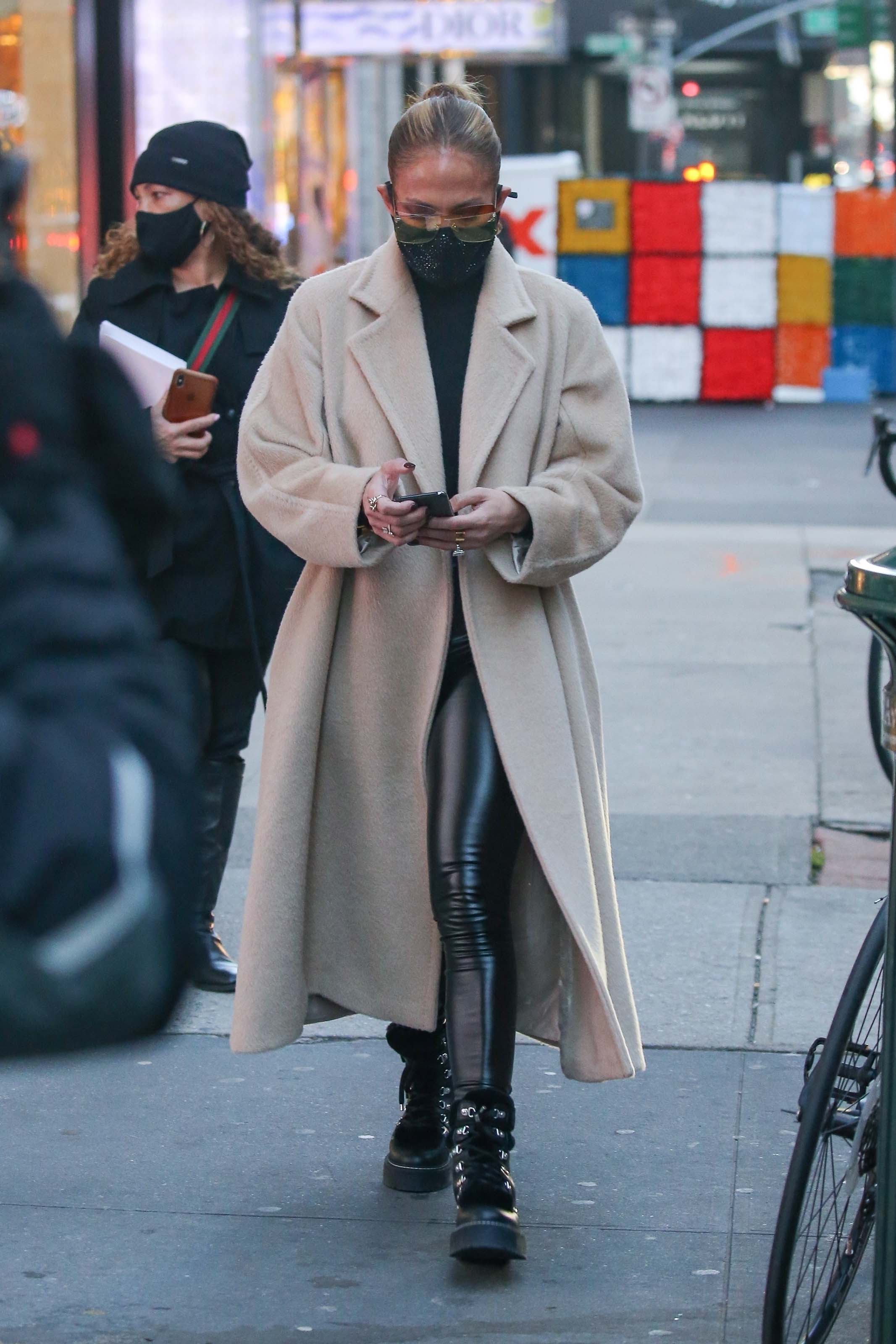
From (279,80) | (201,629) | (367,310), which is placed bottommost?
(201,629)

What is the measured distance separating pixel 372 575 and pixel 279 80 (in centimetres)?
2038

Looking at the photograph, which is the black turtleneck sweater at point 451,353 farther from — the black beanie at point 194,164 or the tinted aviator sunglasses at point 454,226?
the black beanie at point 194,164

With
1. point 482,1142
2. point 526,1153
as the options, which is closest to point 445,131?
point 482,1142

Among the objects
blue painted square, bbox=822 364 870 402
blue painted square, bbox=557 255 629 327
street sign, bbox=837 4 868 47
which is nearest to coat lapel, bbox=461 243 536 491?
blue painted square, bbox=557 255 629 327

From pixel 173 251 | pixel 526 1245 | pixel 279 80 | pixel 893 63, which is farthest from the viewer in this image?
pixel 893 63

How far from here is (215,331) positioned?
4.77 m

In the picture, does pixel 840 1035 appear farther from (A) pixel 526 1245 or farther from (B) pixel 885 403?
(B) pixel 885 403

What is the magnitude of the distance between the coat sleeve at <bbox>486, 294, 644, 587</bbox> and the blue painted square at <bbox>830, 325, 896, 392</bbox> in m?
18.0

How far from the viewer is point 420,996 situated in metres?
3.71

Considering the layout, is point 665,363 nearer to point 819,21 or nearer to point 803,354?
point 803,354

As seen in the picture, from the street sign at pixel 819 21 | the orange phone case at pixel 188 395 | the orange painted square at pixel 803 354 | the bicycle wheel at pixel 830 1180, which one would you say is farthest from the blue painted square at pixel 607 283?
the street sign at pixel 819 21

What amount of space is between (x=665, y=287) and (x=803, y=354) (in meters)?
1.70

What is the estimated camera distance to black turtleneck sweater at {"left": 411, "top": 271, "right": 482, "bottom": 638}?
3688 mm

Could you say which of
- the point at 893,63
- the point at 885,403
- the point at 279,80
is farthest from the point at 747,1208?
the point at 893,63
